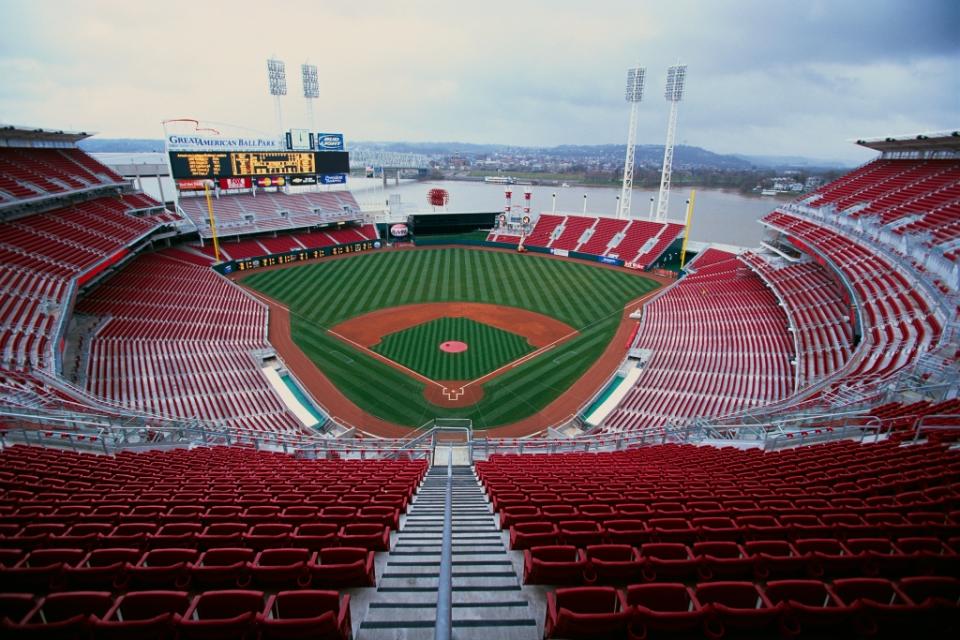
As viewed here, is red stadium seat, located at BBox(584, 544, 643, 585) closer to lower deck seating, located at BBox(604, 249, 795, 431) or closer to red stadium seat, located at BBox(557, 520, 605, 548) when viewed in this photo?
red stadium seat, located at BBox(557, 520, 605, 548)

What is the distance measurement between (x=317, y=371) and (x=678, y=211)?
75.1 metres

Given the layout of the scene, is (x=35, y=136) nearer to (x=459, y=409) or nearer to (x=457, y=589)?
(x=459, y=409)

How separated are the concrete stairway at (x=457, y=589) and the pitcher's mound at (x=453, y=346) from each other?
2306cm

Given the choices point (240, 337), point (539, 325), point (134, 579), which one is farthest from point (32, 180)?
point (134, 579)

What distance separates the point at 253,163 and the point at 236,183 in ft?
9.75

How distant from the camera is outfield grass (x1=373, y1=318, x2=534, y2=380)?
2819 centimetres

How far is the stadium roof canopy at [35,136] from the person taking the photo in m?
33.2

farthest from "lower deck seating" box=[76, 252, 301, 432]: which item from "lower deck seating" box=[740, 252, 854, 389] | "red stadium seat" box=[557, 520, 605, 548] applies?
"lower deck seating" box=[740, 252, 854, 389]

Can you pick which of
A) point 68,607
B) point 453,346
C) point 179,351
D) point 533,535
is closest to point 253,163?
point 179,351

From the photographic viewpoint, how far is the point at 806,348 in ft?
76.4

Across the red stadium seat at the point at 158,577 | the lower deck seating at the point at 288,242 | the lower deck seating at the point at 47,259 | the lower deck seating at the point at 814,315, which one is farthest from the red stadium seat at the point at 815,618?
the lower deck seating at the point at 288,242

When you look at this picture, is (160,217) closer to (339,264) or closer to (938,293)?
(339,264)

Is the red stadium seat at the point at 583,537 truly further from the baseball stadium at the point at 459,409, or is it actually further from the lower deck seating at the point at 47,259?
the lower deck seating at the point at 47,259

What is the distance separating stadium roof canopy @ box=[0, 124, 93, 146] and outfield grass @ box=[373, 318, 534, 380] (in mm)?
31997
